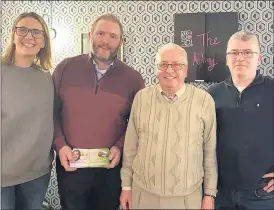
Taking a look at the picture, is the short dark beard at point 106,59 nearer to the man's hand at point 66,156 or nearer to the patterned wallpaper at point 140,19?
the man's hand at point 66,156

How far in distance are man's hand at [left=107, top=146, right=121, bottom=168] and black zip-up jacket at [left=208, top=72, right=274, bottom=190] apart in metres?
0.20

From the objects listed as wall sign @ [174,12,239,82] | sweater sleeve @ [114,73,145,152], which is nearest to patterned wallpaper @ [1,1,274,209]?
wall sign @ [174,12,239,82]

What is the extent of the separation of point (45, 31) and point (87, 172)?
30 centimetres

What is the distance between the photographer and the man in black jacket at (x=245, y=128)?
71cm

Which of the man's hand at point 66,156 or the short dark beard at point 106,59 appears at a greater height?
the short dark beard at point 106,59

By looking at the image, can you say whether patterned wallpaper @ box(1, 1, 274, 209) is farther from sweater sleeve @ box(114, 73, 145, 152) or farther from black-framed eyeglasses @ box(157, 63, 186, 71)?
black-framed eyeglasses @ box(157, 63, 186, 71)

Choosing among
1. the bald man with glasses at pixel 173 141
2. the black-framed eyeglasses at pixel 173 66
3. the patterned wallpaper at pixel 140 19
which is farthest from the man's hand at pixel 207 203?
the patterned wallpaper at pixel 140 19

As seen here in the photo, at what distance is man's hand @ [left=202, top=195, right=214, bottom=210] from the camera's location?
717 millimetres

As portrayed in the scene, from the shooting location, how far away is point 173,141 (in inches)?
26.9

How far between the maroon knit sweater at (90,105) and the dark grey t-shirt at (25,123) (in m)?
0.03

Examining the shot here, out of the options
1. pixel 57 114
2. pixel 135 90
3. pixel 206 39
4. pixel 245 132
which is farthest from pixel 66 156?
pixel 206 39

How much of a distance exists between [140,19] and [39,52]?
0.58 metres

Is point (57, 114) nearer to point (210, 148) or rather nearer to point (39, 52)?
point (39, 52)

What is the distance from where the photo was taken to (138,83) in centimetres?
80
